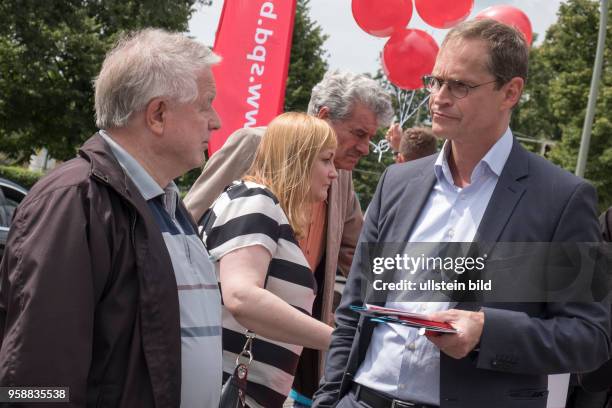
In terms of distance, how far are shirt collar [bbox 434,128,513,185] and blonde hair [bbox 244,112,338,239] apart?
590 millimetres

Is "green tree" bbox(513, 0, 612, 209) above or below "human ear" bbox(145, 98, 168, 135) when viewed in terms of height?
above

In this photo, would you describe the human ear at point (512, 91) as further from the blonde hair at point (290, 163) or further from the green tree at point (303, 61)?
the green tree at point (303, 61)

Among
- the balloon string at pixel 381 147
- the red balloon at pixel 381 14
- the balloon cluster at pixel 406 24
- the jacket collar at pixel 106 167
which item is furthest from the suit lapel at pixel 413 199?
the red balloon at pixel 381 14

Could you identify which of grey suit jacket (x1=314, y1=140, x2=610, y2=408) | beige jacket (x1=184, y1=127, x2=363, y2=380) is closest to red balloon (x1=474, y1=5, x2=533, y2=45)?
beige jacket (x1=184, y1=127, x2=363, y2=380)

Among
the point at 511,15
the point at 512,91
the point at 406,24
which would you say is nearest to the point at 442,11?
the point at 406,24

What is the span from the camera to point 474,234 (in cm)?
239

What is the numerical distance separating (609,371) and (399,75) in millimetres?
3756

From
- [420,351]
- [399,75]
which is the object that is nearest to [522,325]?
[420,351]

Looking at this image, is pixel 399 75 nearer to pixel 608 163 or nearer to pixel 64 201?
pixel 64 201

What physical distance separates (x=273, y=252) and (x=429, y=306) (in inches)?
26.2

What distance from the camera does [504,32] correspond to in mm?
2580

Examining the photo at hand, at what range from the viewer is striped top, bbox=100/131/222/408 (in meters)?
2.11

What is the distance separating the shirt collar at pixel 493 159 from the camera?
2492mm

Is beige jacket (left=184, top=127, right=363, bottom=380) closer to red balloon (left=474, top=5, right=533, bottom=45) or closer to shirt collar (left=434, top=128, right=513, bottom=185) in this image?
shirt collar (left=434, top=128, right=513, bottom=185)
